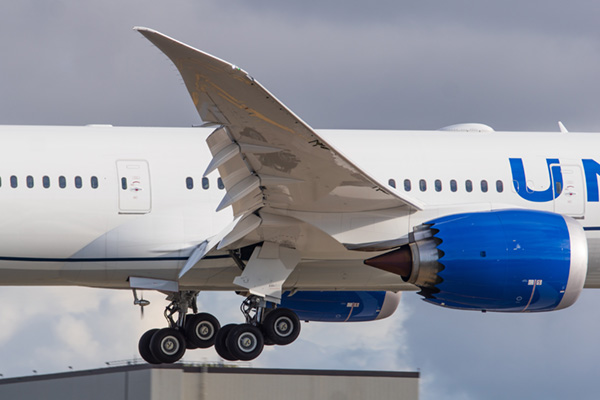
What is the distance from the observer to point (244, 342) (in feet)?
79.1

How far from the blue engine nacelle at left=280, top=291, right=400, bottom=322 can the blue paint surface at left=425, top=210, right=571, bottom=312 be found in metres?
5.90

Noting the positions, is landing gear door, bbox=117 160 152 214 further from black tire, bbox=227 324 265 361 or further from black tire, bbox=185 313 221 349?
black tire, bbox=185 313 221 349

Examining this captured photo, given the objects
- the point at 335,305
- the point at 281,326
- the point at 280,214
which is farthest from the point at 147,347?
the point at 280,214

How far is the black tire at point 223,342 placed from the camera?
24.3 meters

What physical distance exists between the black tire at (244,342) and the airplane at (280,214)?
28 mm

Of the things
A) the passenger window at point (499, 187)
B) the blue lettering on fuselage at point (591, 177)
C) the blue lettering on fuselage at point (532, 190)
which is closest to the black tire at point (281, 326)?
the passenger window at point (499, 187)

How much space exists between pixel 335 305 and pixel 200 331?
11.0 ft

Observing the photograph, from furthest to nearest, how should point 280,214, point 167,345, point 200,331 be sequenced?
point 200,331 → point 167,345 → point 280,214

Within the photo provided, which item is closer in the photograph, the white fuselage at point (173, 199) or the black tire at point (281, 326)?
the white fuselage at point (173, 199)

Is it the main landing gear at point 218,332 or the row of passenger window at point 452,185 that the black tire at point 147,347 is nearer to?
the main landing gear at point 218,332

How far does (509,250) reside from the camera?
70.5 feet

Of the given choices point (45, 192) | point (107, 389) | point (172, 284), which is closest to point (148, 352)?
point (172, 284)

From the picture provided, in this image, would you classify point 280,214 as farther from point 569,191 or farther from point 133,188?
point 569,191

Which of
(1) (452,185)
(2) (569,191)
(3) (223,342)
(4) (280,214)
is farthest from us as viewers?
(2) (569,191)
